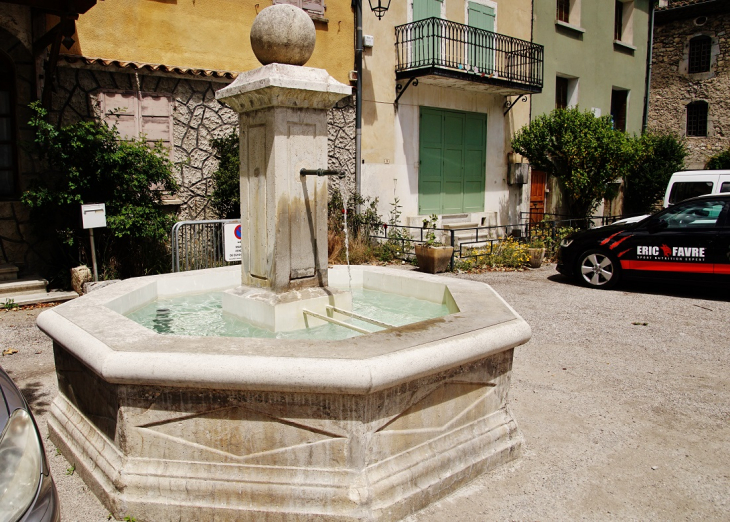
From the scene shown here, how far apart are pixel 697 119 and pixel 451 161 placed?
14612 millimetres

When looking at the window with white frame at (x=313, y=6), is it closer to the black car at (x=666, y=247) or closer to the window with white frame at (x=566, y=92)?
the black car at (x=666, y=247)

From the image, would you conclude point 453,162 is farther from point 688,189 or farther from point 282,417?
point 282,417

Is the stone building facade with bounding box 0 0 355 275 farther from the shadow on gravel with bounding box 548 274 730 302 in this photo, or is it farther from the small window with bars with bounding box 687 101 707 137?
the small window with bars with bounding box 687 101 707 137

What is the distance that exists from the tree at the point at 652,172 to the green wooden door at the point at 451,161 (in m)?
6.16

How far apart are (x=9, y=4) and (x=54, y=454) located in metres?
7.89

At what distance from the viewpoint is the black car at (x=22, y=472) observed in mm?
2072

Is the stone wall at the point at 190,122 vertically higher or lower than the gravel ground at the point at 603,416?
higher

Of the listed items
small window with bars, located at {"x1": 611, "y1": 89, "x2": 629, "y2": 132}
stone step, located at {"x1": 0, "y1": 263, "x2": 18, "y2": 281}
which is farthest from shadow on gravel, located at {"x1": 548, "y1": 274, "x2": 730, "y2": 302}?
small window with bars, located at {"x1": 611, "y1": 89, "x2": 629, "y2": 132}

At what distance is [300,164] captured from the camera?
427cm

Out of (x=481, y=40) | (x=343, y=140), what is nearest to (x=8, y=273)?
(x=343, y=140)

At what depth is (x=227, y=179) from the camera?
34.6 feet

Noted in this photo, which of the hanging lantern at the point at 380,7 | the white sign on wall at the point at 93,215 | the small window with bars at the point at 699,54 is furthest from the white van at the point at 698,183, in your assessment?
the small window with bars at the point at 699,54

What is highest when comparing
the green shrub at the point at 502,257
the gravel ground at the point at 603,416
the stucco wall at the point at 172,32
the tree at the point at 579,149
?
the stucco wall at the point at 172,32

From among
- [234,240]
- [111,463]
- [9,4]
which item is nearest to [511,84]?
[234,240]
